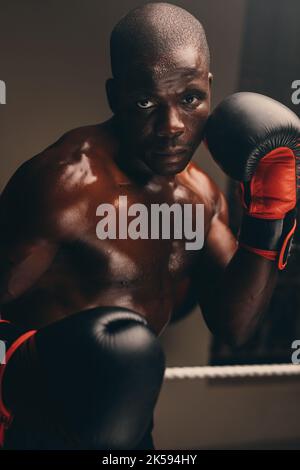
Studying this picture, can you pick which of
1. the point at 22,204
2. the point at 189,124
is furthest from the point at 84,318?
the point at 189,124

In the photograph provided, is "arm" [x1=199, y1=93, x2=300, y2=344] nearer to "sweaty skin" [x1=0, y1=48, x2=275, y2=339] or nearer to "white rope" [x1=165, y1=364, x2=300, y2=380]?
"sweaty skin" [x1=0, y1=48, x2=275, y2=339]

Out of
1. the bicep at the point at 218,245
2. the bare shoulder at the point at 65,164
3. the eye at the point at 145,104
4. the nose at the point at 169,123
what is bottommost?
the bicep at the point at 218,245

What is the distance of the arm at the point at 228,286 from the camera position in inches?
69.9

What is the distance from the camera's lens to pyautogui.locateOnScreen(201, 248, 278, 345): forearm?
1.76 m

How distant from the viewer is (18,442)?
63.4 inches

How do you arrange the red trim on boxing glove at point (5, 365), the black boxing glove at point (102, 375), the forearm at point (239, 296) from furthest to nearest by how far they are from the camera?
the forearm at point (239, 296) → the red trim on boxing glove at point (5, 365) → the black boxing glove at point (102, 375)

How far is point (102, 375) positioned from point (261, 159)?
689 mm

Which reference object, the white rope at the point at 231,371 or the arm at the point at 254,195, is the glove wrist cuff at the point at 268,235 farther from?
the white rope at the point at 231,371

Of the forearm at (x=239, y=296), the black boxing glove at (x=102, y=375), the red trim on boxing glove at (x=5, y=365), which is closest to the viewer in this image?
the black boxing glove at (x=102, y=375)

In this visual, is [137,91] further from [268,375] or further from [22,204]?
[268,375]

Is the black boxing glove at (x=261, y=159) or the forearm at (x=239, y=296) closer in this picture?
the black boxing glove at (x=261, y=159)

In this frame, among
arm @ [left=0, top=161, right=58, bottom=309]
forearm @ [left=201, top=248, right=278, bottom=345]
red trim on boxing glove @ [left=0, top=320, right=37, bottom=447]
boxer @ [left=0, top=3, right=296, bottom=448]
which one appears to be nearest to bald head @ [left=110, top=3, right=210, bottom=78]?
boxer @ [left=0, top=3, right=296, bottom=448]

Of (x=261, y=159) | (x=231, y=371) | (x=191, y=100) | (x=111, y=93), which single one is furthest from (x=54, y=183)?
(x=231, y=371)

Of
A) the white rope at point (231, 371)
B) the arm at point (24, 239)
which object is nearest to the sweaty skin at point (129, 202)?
the arm at point (24, 239)
